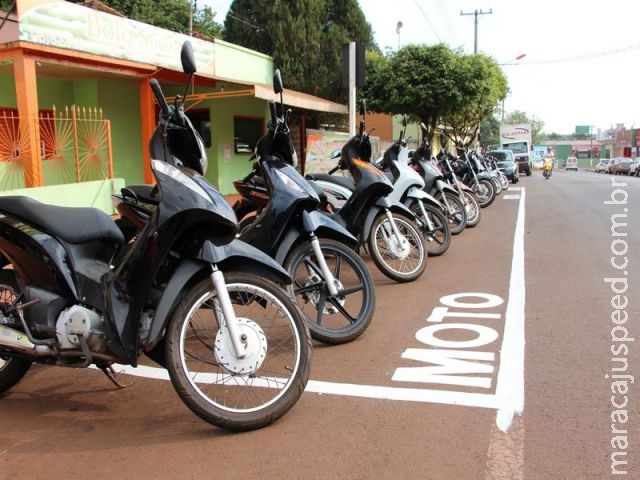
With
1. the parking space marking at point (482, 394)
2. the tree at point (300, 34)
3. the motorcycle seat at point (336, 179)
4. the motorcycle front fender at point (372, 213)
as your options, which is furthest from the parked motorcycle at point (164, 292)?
the tree at point (300, 34)

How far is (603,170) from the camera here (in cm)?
5669

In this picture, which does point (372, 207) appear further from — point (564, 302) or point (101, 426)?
point (101, 426)

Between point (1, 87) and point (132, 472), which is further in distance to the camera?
point (1, 87)

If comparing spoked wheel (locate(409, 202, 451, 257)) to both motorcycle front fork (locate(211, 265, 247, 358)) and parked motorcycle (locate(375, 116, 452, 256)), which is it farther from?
motorcycle front fork (locate(211, 265, 247, 358))

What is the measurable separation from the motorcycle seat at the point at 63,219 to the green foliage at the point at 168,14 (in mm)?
21975

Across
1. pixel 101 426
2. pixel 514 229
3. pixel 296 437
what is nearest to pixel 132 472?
pixel 101 426

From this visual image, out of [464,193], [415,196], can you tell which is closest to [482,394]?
[415,196]

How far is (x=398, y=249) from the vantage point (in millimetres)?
6074

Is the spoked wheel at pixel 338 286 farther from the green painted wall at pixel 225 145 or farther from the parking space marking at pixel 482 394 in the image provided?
the green painted wall at pixel 225 145

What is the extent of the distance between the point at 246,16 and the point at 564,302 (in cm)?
1678

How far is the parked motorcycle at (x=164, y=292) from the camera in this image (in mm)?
2938

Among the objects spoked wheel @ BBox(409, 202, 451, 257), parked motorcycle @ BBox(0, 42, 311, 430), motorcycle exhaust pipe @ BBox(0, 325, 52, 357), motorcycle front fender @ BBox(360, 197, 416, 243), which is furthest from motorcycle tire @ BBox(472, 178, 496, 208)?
motorcycle exhaust pipe @ BBox(0, 325, 52, 357)

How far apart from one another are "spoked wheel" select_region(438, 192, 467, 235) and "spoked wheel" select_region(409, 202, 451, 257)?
70.0 inches

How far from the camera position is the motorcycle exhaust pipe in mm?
3164
